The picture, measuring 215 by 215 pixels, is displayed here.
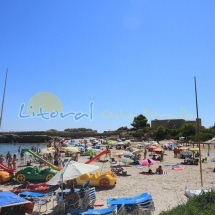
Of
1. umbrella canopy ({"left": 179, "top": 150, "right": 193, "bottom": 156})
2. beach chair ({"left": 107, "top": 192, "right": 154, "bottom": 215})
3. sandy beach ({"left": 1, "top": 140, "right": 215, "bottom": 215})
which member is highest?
umbrella canopy ({"left": 179, "top": 150, "right": 193, "bottom": 156})

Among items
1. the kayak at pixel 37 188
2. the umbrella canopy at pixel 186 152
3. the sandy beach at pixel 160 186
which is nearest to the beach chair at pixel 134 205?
the sandy beach at pixel 160 186

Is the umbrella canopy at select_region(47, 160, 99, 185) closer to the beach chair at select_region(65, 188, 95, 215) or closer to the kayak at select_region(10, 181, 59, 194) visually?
the beach chair at select_region(65, 188, 95, 215)

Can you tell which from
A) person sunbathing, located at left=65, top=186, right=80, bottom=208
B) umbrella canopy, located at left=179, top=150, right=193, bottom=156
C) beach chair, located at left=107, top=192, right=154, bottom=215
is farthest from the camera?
umbrella canopy, located at left=179, top=150, right=193, bottom=156

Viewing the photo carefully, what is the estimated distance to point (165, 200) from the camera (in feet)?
41.9

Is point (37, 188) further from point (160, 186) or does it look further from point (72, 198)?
point (160, 186)

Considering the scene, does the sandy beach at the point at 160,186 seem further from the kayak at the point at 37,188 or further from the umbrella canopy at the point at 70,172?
the umbrella canopy at the point at 70,172

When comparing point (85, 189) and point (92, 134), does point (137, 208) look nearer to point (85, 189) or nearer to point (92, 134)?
point (85, 189)

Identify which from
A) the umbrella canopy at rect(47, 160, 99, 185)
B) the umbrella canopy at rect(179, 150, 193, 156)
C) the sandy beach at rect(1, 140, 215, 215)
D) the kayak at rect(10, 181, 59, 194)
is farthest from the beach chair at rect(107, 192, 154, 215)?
the umbrella canopy at rect(179, 150, 193, 156)

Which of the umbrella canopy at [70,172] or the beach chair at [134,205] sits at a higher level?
the umbrella canopy at [70,172]

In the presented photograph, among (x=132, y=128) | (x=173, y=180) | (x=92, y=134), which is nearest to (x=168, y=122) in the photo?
(x=132, y=128)

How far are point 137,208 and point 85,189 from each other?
223 centimetres

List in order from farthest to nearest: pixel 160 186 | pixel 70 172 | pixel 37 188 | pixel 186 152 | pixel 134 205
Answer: pixel 186 152
pixel 160 186
pixel 37 188
pixel 70 172
pixel 134 205

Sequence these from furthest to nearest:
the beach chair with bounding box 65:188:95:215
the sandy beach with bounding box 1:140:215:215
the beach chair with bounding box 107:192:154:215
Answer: the sandy beach with bounding box 1:140:215:215, the beach chair with bounding box 65:188:95:215, the beach chair with bounding box 107:192:154:215

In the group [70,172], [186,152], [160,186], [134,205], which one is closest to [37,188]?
[70,172]
